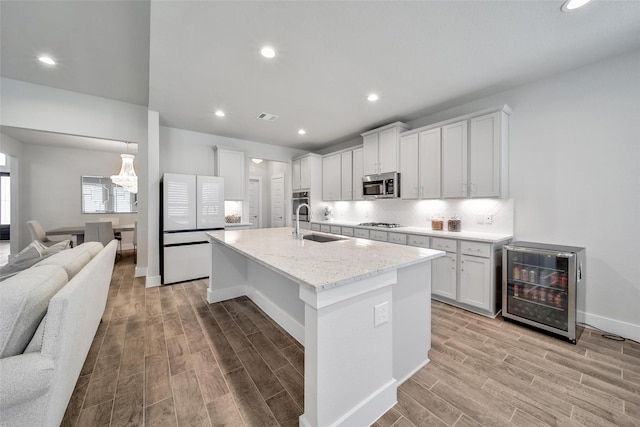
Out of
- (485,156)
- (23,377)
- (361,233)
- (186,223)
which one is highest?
(485,156)

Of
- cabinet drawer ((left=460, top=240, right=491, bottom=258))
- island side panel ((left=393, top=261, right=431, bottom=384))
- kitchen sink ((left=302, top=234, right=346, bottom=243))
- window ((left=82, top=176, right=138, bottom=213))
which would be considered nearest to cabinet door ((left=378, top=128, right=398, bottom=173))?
cabinet drawer ((left=460, top=240, right=491, bottom=258))

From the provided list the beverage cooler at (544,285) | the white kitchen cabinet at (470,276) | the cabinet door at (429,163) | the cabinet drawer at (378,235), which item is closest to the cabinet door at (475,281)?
the white kitchen cabinet at (470,276)

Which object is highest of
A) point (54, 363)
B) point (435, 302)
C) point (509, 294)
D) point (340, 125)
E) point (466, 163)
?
point (340, 125)

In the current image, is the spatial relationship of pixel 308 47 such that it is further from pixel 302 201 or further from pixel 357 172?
pixel 302 201

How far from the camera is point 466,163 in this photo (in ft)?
10.6

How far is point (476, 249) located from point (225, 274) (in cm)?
315

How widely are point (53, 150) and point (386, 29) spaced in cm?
822

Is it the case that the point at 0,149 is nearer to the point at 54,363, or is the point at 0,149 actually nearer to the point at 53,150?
the point at 53,150

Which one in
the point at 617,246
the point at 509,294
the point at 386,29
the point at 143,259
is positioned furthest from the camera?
the point at 143,259

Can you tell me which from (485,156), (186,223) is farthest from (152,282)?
(485,156)

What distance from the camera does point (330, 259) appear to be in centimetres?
167

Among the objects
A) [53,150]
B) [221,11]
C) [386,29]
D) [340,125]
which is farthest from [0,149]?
[386,29]

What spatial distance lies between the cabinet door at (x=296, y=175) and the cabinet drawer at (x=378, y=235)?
2489 mm

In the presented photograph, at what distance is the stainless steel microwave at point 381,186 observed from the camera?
4082 millimetres
